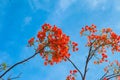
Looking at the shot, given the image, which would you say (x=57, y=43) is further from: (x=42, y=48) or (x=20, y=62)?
(x=20, y=62)

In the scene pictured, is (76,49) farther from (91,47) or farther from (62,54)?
(91,47)

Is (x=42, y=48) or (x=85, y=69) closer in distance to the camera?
(x=42, y=48)

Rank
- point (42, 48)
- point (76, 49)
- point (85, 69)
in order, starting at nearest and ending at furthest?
point (42, 48) < point (76, 49) < point (85, 69)

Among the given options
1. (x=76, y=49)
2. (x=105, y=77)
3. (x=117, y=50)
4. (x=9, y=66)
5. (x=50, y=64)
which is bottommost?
(x=9, y=66)

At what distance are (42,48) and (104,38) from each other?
10.6m

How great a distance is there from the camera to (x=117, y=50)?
22.7 meters

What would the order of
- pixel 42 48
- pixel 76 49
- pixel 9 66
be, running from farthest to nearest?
pixel 76 49 < pixel 42 48 < pixel 9 66

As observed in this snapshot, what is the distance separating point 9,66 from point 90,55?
11.5 m

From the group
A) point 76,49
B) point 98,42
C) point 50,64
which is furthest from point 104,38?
point 50,64

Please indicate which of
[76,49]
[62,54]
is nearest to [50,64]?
[62,54]

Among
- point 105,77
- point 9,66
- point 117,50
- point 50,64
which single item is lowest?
point 9,66

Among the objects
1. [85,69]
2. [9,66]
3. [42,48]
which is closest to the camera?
[9,66]

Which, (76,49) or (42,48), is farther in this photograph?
(76,49)

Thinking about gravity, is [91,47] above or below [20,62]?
above
